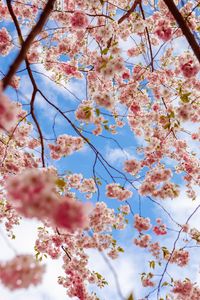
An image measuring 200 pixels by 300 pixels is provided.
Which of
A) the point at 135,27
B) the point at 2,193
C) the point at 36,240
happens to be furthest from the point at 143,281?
the point at 135,27

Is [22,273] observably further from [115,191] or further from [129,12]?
[129,12]

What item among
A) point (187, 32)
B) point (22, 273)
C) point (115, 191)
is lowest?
point (22, 273)

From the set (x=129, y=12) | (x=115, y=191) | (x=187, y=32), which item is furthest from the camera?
(x=115, y=191)

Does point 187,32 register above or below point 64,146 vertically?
below

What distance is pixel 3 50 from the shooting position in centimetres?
845

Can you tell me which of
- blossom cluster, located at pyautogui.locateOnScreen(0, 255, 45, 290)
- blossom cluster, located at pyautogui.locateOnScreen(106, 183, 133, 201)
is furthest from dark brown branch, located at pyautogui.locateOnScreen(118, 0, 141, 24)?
blossom cluster, located at pyautogui.locateOnScreen(0, 255, 45, 290)

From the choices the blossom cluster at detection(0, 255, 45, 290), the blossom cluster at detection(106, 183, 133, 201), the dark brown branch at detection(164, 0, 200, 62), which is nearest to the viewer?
the blossom cluster at detection(0, 255, 45, 290)

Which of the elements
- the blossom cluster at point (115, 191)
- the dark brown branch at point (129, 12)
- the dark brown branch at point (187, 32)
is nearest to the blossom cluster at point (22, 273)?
the dark brown branch at point (187, 32)

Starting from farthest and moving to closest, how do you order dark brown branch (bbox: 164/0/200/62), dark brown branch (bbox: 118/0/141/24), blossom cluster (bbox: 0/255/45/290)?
dark brown branch (bbox: 118/0/141/24)
dark brown branch (bbox: 164/0/200/62)
blossom cluster (bbox: 0/255/45/290)

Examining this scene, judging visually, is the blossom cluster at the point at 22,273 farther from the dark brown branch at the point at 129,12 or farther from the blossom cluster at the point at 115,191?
the dark brown branch at the point at 129,12

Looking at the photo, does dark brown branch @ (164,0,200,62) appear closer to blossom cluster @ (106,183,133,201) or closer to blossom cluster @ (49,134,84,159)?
blossom cluster @ (49,134,84,159)

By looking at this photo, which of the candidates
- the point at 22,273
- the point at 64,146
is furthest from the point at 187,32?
the point at 64,146

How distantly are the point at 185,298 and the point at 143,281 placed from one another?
2.70ft

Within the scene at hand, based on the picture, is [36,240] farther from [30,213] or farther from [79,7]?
[30,213]
